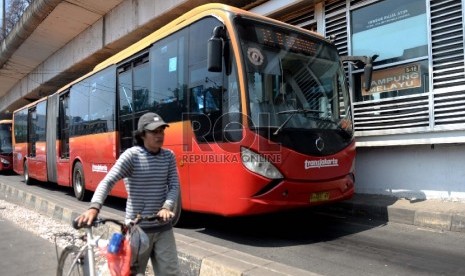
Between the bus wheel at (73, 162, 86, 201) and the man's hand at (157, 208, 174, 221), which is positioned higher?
the man's hand at (157, 208, 174, 221)

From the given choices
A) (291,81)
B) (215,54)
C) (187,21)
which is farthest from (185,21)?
(291,81)

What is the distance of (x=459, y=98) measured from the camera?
7.31 m

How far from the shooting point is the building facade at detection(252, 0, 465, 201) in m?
7.43

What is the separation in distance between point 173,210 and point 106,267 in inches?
Answer: 24.2

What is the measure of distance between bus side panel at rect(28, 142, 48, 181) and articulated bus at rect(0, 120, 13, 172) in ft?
24.5

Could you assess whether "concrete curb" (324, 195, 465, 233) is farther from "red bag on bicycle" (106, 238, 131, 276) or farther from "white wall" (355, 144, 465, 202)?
"red bag on bicycle" (106, 238, 131, 276)

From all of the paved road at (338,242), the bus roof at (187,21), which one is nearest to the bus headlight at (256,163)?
the paved road at (338,242)

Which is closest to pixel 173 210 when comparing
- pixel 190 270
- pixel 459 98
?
pixel 190 270

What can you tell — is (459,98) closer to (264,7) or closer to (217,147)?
(217,147)

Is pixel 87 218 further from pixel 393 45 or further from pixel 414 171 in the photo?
pixel 393 45

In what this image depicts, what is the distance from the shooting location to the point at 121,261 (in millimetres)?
2871

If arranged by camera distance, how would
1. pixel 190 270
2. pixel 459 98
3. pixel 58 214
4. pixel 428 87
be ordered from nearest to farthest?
pixel 190 270 → pixel 459 98 → pixel 428 87 → pixel 58 214

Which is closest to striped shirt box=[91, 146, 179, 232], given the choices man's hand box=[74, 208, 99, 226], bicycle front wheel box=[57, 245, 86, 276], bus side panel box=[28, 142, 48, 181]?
man's hand box=[74, 208, 99, 226]

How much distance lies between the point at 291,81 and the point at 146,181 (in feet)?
10.8
